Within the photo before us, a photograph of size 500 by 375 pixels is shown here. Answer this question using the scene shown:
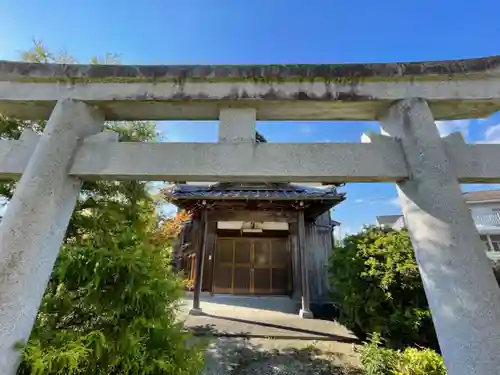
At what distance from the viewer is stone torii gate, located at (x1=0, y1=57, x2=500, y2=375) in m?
1.61

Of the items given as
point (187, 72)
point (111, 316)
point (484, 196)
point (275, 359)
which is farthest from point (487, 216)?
point (111, 316)

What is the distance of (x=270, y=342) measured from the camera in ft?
17.3

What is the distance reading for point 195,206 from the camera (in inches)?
340

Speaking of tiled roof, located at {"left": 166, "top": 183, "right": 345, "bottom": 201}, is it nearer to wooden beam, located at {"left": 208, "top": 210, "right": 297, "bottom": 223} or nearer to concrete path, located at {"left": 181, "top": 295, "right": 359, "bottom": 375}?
wooden beam, located at {"left": 208, "top": 210, "right": 297, "bottom": 223}

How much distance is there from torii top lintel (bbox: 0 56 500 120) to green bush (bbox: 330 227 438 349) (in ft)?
10.3

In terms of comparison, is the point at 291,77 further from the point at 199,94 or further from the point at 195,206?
the point at 195,206

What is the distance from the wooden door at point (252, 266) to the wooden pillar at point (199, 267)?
1.59 metres

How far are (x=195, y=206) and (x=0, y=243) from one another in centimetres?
695

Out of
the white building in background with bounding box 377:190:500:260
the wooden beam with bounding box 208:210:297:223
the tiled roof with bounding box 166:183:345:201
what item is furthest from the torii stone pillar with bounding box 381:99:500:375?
the white building in background with bounding box 377:190:500:260

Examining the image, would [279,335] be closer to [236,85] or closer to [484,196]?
[236,85]

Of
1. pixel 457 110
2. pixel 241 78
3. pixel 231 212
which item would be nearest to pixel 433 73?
pixel 457 110

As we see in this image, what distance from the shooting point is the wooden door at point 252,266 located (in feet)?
31.8

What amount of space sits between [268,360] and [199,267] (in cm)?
412

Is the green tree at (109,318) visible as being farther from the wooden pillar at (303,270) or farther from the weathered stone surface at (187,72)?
the wooden pillar at (303,270)
